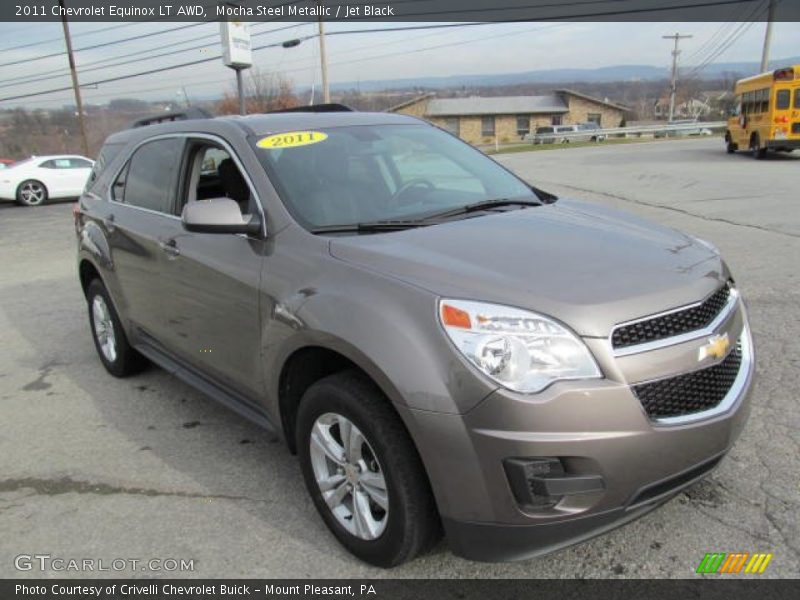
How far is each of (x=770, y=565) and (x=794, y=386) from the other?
1.84 m

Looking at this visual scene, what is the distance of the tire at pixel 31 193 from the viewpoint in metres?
19.7

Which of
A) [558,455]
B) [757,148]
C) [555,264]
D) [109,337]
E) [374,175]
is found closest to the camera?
[558,455]

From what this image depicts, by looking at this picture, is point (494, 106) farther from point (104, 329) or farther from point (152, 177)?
point (152, 177)

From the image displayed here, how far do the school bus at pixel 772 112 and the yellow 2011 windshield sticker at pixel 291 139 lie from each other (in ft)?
67.6

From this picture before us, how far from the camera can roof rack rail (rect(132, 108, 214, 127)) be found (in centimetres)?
444

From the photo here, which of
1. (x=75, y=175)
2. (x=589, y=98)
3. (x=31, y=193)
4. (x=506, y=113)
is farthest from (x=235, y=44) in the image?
(x=589, y=98)

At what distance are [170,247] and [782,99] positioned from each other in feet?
69.7

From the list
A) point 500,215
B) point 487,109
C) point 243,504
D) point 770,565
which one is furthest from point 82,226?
point 487,109

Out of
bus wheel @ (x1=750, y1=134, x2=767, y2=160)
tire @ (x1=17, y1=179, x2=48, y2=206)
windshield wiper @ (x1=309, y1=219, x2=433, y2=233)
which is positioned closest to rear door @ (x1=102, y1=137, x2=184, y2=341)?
windshield wiper @ (x1=309, y1=219, x2=433, y2=233)

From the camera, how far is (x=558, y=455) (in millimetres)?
2150

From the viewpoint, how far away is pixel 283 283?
2.90 metres

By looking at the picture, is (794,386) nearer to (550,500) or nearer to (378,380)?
(550,500)

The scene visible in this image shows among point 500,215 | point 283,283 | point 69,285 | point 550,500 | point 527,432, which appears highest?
point 500,215

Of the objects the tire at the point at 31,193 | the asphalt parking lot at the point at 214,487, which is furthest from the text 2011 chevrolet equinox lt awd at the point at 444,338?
the tire at the point at 31,193
